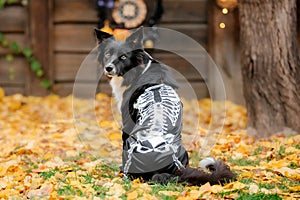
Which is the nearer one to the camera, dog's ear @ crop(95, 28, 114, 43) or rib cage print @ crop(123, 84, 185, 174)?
rib cage print @ crop(123, 84, 185, 174)

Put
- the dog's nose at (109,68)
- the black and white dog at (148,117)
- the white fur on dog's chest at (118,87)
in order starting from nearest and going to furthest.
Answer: the black and white dog at (148,117) → the dog's nose at (109,68) → the white fur on dog's chest at (118,87)

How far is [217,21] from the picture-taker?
845 cm

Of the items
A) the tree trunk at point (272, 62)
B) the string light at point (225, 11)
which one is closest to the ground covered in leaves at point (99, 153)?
the tree trunk at point (272, 62)

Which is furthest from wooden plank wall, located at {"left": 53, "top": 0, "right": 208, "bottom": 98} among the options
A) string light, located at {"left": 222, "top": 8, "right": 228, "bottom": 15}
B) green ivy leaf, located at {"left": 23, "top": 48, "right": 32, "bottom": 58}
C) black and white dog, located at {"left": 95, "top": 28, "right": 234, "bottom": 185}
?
black and white dog, located at {"left": 95, "top": 28, "right": 234, "bottom": 185}

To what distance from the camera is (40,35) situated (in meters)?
8.71

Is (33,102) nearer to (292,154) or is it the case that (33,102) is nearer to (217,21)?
(217,21)

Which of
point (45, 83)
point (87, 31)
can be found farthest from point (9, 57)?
point (87, 31)

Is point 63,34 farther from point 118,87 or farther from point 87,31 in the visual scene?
point 118,87

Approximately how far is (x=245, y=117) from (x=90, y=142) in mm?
1979

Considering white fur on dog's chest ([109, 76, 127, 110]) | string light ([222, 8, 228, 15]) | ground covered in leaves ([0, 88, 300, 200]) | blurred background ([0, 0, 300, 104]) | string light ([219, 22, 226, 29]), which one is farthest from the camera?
blurred background ([0, 0, 300, 104])

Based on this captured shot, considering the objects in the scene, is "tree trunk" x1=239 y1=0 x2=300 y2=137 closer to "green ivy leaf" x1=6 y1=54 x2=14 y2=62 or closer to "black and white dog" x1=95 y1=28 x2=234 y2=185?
"black and white dog" x1=95 y1=28 x2=234 y2=185

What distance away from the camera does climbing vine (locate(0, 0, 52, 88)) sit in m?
8.66

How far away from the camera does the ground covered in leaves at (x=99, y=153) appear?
3842 millimetres

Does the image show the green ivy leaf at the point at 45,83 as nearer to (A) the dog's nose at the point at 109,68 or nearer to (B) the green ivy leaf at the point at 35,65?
(B) the green ivy leaf at the point at 35,65
